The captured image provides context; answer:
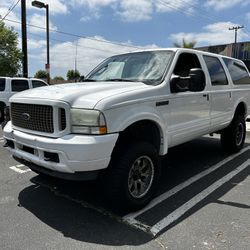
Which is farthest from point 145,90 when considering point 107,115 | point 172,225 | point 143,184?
point 172,225

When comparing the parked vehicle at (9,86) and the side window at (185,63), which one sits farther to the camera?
the parked vehicle at (9,86)

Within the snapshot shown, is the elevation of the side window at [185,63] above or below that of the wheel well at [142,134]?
above

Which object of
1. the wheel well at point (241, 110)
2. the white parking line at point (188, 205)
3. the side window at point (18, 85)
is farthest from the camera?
the side window at point (18, 85)

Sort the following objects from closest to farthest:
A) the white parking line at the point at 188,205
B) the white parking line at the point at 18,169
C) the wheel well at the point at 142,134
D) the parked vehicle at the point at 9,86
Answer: the white parking line at the point at 188,205
the wheel well at the point at 142,134
the white parking line at the point at 18,169
the parked vehicle at the point at 9,86

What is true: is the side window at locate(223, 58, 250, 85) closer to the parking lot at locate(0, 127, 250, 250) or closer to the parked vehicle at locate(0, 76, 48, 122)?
the parking lot at locate(0, 127, 250, 250)

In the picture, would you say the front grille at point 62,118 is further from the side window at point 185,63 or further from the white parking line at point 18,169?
the white parking line at point 18,169

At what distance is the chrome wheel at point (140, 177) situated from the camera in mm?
3863

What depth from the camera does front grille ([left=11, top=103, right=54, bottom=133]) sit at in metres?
3.57

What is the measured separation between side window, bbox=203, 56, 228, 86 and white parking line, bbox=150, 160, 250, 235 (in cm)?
160

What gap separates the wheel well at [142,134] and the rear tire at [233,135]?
294 centimetres

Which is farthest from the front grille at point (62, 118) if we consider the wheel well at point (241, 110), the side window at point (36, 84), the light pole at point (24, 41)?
the light pole at point (24, 41)

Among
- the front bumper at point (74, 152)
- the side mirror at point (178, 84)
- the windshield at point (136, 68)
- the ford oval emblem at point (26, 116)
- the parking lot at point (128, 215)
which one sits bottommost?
the parking lot at point (128, 215)

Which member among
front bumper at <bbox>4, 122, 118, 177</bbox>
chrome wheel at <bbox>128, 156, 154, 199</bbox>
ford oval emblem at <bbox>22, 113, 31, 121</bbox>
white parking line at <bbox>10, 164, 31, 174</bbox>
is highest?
ford oval emblem at <bbox>22, 113, 31, 121</bbox>

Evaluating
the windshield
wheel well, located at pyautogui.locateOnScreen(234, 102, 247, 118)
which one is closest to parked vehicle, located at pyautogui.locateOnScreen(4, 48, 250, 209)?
the windshield
